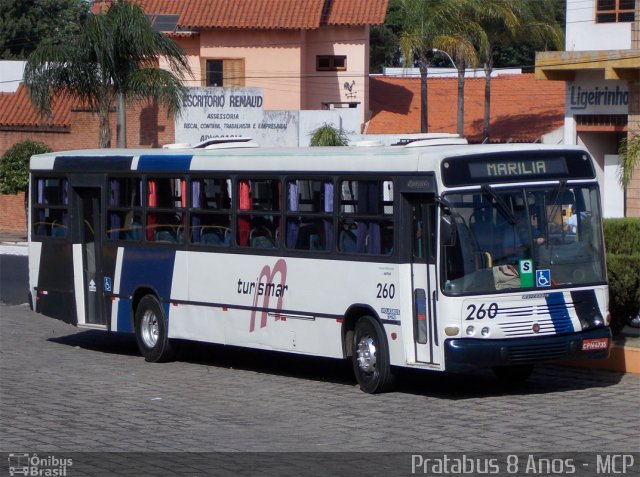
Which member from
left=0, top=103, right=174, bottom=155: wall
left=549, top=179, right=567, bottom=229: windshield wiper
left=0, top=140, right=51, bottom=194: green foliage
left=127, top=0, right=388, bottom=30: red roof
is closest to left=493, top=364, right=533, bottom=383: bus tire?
left=549, top=179, right=567, bottom=229: windshield wiper

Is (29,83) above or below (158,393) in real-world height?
above

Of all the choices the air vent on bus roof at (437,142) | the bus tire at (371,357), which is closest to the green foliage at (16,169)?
the air vent on bus roof at (437,142)

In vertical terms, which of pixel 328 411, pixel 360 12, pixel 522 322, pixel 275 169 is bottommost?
pixel 328 411

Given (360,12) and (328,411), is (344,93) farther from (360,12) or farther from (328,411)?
(328,411)

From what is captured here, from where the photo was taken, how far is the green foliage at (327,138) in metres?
34.8

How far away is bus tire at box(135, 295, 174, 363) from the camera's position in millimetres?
14969

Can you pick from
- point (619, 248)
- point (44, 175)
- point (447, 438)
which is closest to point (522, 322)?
point (447, 438)

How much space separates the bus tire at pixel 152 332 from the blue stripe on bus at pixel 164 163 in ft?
5.53

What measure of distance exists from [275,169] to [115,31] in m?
15.0

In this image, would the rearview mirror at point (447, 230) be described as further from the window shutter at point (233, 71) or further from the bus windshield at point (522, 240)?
the window shutter at point (233, 71)

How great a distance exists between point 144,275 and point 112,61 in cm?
1298

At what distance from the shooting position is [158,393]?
41.1 feet

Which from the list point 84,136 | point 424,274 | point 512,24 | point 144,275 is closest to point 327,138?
Answer: point 84,136

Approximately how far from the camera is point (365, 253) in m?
12.2
